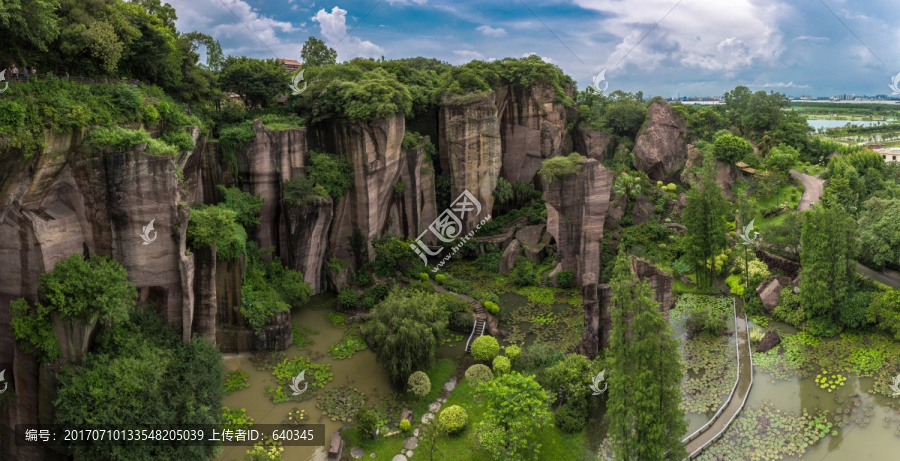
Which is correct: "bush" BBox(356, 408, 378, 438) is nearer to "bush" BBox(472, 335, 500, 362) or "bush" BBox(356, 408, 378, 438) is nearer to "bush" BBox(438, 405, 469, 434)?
"bush" BBox(438, 405, 469, 434)

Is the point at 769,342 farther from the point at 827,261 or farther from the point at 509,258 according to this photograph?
the point at 509,258

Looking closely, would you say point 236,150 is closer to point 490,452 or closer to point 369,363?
point 369,363

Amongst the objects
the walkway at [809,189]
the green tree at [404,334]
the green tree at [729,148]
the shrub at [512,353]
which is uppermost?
the green tree at [729,148]

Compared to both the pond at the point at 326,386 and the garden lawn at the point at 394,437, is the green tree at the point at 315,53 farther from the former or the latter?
the garden lawn at the point at 394,437

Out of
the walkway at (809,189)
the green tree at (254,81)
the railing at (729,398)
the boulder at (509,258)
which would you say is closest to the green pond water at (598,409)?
the railing at (729,398)

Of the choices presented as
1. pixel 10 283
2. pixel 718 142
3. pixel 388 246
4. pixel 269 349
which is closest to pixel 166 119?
pixel 10 283

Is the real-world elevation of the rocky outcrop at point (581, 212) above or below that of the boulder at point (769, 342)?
above

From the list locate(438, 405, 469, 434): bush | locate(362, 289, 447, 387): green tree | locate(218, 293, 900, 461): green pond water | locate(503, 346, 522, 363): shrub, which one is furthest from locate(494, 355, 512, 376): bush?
locate(438, 405, 469, 434): bush

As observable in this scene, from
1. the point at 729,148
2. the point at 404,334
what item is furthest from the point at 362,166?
the point at 729,148
